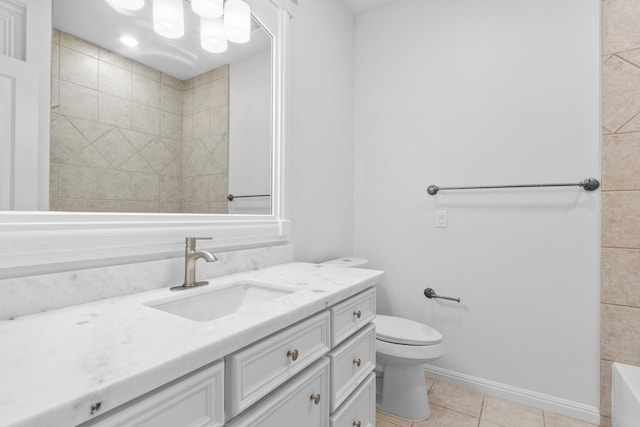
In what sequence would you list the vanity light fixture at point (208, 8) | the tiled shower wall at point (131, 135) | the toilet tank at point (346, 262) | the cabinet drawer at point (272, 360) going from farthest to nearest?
the toilet tank at point (346, 262)
the vanity light fixture at point (208, 8)
the tiled shower wall at point (131, 135)
the cabinet drawer at point (272, 360)

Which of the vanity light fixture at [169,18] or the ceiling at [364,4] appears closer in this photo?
the vanity light fixture at [169,18]

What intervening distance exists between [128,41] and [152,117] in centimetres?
24

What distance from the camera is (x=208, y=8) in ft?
4.26

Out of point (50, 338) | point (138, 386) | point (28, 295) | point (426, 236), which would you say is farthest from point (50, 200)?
point (426, 236)

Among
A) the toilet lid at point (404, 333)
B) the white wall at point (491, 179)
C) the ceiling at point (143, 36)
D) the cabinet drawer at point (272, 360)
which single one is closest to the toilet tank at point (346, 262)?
the white wall at point (491, 179)

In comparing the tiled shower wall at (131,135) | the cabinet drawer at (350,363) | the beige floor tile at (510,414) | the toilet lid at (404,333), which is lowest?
the beige floor tile at (510,414)

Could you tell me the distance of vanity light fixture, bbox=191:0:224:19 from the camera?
126 centimetres

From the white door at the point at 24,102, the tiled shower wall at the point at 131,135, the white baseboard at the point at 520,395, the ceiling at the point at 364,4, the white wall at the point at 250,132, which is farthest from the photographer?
the ceiling at the point at 364,4

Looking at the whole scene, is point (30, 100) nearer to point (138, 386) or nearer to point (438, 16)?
point (138, 386)

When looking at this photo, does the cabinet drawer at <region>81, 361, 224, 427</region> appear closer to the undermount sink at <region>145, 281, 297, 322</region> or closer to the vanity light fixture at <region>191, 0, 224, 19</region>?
the undermount sink at <region>145, 281, 297, 322</region>

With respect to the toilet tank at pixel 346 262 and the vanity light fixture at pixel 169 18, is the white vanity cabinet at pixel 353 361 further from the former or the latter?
the vanity light fixture at pixel 169 18

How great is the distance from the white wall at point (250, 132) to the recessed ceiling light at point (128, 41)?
392 millimetres

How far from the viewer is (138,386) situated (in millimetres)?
494

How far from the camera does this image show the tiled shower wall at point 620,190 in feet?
5.02
